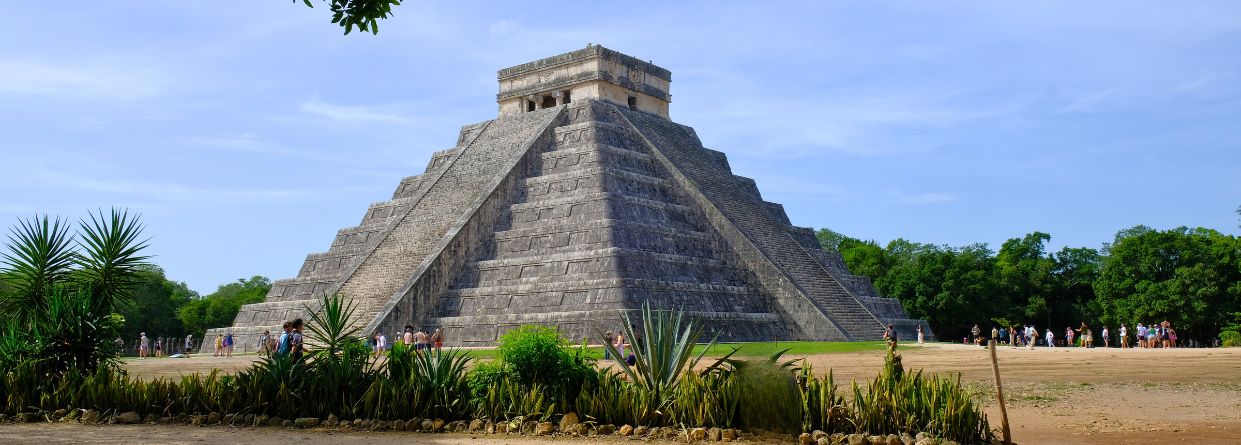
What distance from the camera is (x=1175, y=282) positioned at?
40.7 m

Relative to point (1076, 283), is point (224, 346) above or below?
below

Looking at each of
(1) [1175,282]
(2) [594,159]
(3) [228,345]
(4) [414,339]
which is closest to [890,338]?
(4) [414,339]

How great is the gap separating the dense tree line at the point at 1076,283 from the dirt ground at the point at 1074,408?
22.7m

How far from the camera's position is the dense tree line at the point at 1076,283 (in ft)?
133

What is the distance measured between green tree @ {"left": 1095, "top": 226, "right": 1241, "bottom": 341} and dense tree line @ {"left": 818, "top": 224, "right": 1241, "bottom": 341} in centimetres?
4

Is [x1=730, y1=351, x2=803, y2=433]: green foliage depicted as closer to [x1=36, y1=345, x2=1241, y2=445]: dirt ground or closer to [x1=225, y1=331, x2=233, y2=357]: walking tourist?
[x1=36, y1=345, x2=1241, y2=445]: dirt ground

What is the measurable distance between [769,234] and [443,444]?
22.2m

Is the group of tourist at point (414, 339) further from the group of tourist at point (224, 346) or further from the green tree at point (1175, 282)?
the green tree at point (1175, 282)

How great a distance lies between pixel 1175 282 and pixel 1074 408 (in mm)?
31978

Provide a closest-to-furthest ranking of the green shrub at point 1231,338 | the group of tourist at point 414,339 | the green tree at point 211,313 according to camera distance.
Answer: the group of tourist at point 414,339, the green shrub at point 1231,338, the green tree at point 211,313

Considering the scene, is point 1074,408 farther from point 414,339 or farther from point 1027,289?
point 1027,289

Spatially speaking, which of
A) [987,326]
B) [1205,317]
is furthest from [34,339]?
[987,326]

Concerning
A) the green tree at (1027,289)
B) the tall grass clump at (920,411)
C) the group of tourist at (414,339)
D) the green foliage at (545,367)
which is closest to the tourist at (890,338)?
the tall grass clump at (920,411)

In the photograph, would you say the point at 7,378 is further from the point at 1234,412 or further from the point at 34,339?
the point at 1234,412
